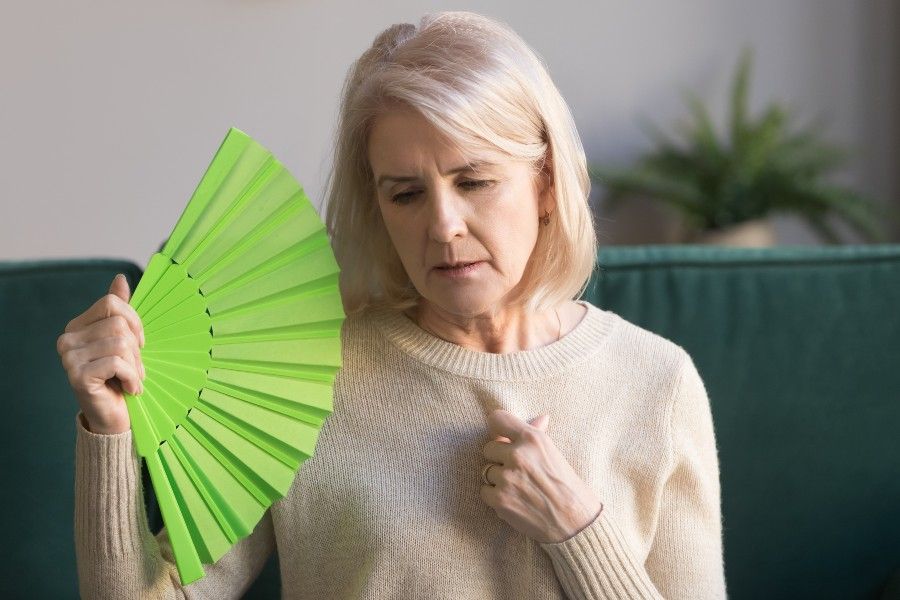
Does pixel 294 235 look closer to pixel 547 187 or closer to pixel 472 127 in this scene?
pixel 472 127

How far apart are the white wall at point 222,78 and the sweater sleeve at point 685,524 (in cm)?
129

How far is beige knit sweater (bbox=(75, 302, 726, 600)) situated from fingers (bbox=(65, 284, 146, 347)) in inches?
11.4

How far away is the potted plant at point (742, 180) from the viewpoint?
2.93m

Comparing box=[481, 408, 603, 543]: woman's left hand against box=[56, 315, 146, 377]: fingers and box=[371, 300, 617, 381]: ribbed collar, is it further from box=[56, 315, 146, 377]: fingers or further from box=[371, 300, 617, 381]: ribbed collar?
box=[56, 315, 146, 377]: fingers

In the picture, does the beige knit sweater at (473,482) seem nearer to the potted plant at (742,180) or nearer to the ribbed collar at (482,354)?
the ribbed collar at (482,354)

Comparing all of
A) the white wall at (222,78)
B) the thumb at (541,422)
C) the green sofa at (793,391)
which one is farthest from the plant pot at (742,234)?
the thumb at (541,422)

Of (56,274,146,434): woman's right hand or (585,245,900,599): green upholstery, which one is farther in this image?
(585,245,900,599): green upholstery

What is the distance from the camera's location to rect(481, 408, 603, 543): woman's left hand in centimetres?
123

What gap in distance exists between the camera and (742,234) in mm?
2922

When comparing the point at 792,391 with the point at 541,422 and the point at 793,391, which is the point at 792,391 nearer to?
the point at 793,391

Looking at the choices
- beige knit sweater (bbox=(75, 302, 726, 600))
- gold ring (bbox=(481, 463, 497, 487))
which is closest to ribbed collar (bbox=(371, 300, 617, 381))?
beige knit sweater (bbox=(75, 302, 726, 600))

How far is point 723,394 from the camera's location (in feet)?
5.55

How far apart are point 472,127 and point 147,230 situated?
5.41ft

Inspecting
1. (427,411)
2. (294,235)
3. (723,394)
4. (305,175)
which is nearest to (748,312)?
(723,394)
